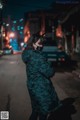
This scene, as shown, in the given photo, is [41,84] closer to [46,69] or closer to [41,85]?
[41,85]

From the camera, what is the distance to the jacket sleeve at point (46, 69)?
15.7 feet

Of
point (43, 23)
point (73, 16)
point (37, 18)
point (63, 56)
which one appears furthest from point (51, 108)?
point (37, 18)

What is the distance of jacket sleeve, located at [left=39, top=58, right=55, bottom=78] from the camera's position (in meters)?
4.80

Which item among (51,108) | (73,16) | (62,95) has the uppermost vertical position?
(73,16)

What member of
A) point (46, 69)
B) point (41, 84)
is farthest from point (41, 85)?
point (46, 69)

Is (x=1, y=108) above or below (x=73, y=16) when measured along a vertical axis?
below

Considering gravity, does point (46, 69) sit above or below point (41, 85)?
above

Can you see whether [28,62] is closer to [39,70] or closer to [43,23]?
[39,70]

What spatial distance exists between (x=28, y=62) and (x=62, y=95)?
531 cm

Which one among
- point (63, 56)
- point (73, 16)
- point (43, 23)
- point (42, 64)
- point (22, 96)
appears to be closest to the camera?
point (42, 64)

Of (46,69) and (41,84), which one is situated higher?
(46,69)

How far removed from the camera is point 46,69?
4801mm

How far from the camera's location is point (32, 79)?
195 inches

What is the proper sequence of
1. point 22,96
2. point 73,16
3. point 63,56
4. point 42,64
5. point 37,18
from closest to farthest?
point 42,64, point 22,96, point 63,56, point 73,16, point 37,18
